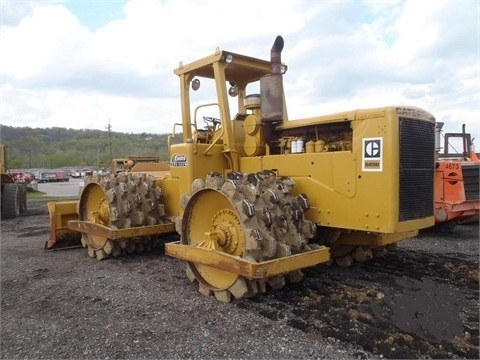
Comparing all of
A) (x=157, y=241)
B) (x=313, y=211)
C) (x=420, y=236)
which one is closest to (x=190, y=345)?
(x=313, y=211)

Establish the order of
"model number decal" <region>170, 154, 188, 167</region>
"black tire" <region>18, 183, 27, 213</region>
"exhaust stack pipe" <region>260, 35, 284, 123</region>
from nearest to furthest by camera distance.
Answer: "exhaust stack pipe" <region>260, 35, 284, 123</region>
"model number decal" <region>170, 154, 188, 167</region>
"black tire" <region>18, 183, 27, 213</region>

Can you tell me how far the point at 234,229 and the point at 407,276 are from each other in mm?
2253

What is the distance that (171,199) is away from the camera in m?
6.82

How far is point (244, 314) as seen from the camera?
13.6 feet

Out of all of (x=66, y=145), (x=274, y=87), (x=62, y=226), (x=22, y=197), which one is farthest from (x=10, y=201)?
(x=66, y=145)

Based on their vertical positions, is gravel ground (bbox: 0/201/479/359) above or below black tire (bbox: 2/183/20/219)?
below

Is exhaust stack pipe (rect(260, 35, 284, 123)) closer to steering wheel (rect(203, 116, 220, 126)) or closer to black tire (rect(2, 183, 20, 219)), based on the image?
steering wheel (rect(203, 116, 220, 126))

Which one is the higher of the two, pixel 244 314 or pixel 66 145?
pixel 66 145

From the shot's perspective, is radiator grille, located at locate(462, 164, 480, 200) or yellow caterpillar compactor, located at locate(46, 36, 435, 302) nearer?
yellow caterpillar compactor, located at locate(46, 36, 435, 302)

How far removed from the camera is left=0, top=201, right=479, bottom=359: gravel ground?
3.43m

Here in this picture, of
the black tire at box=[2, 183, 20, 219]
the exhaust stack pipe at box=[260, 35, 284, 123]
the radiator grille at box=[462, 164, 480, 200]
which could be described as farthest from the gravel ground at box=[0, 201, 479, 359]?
the black tire at box=[2, 183, 20, 219]

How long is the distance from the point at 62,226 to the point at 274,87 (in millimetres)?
4640

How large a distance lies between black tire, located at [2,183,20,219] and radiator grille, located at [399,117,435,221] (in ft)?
41.8

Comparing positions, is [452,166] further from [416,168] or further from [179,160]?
[179,160]
